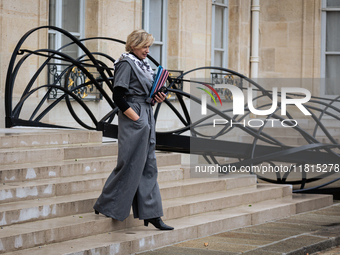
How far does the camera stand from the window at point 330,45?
1451cm

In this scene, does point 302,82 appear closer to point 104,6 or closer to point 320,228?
point 104,6

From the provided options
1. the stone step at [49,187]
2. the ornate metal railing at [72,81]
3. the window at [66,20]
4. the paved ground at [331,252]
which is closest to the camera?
the stone step at [49,187]

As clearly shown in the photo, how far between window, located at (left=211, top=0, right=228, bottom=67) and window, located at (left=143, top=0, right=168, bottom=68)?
180 cm

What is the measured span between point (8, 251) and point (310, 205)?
3996 millimetres

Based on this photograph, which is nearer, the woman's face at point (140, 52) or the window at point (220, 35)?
the woman's face at point (140, 52)

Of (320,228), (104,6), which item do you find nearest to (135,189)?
(320,228)

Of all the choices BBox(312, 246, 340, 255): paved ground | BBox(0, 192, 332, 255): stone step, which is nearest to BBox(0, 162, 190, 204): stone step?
BBox(0, 192, 332, 255): stone step

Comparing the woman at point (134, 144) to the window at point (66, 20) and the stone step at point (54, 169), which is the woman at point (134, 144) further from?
the window at point (66, 20)

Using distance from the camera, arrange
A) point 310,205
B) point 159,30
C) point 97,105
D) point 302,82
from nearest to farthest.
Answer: point 310,205, point 97,105, point 159,30, point 302,82

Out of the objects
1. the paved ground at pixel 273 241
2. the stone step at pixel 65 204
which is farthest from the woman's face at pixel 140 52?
the paved ground at pixel 273 241

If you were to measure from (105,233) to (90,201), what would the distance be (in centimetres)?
38

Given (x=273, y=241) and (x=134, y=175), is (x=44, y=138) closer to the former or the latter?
(x=134, y=175)

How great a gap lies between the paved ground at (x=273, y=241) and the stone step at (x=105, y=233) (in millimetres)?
91

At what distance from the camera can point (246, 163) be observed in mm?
7062
